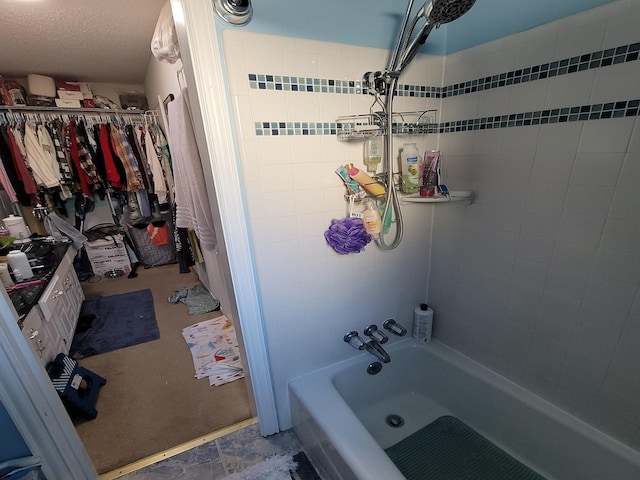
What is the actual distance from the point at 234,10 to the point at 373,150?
673 millimetres

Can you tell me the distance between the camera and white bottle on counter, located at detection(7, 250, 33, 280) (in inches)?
63.2

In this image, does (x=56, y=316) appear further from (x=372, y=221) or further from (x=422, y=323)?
(x=422, y=323)

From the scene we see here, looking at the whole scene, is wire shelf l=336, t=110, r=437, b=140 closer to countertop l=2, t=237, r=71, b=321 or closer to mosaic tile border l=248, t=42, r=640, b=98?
mosaic tile border l=248, t=42, r=640, b=98

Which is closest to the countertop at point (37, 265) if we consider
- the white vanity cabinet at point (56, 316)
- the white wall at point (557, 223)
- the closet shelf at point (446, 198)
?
the white vanity cabinet at point (56, 316)

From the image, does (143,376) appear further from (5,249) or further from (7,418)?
(5,249)

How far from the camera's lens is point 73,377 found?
61.6 inches

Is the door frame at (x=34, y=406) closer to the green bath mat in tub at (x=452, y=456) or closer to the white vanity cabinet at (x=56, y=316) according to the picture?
the white vanity cabinet at (x=56, y=316)

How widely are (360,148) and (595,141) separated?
772 millimetres

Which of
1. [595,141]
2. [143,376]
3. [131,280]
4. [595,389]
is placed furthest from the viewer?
[131,280]

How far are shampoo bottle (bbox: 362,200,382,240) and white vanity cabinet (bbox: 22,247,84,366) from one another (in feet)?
4.61

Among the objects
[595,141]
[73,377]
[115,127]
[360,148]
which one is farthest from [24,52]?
[595,141]

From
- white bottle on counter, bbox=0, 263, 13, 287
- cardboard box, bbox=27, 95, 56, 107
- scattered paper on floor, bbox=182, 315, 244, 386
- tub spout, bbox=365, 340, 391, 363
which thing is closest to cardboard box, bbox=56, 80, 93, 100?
cardboard box, bbox=27, 95, 56, 107

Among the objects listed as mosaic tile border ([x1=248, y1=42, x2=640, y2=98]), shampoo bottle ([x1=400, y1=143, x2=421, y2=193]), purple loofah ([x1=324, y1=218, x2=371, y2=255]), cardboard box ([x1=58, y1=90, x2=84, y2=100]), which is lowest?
purple loofah ([x1=324, y1=218, x2=371, y2=255])

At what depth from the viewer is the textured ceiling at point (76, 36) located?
1712 millimetres
